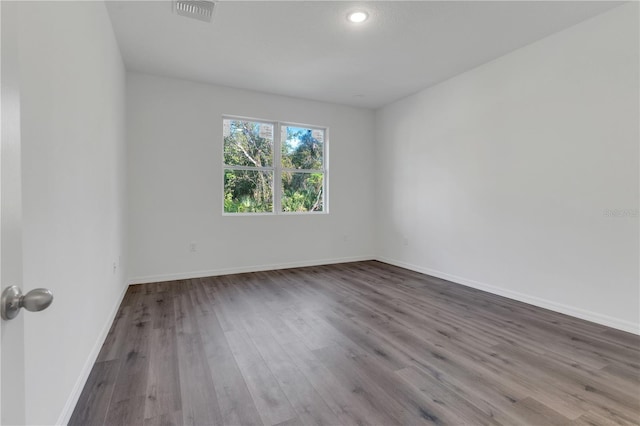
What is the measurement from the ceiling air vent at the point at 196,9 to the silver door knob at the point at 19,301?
270 cm

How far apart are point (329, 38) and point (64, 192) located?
2.67m

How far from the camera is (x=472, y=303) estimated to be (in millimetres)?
3297

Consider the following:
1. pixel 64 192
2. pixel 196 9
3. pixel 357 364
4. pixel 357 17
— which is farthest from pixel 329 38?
pixel 357 364

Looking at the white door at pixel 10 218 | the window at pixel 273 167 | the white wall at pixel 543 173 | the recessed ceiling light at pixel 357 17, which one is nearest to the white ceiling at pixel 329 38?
the recessed ceiling light at pixel 357 17

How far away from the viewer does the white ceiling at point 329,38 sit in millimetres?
2660

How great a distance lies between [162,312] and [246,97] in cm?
317

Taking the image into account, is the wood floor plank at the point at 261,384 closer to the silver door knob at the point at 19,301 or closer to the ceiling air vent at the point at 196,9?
the silver door knob at the point at 19,301

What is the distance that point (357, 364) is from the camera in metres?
2.07

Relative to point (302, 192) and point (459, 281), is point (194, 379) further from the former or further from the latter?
point (302, 192)

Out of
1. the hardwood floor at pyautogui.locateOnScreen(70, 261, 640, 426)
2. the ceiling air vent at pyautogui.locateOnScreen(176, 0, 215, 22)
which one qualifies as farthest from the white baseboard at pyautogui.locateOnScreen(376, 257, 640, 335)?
the ceiling air vent at pyautogui.locateOnScreen(176, 0, 215, 22)

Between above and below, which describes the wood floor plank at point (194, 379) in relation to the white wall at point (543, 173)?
below

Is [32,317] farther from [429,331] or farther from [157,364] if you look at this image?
[429,331]

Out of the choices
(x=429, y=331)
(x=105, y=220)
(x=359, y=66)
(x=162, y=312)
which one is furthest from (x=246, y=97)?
(x=429, y=331)

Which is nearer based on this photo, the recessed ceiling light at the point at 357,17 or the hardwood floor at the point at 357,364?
the hardwood floor at the point at 357,364
